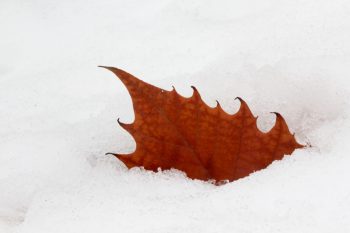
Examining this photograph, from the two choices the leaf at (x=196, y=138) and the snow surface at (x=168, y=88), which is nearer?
the snow surface at (x=168, y=88)

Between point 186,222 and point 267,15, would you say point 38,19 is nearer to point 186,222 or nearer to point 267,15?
point 267,15

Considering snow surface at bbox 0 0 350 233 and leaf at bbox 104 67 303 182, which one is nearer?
snow surface at bbox 0 0 350 233

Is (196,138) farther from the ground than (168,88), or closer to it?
closer to it

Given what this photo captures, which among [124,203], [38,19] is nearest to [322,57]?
[124,203]
